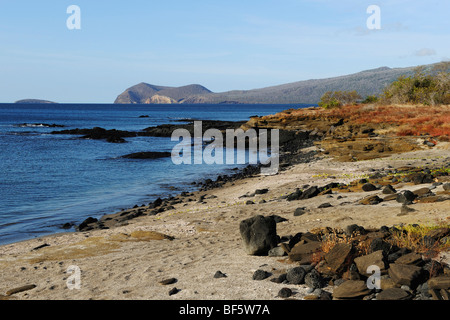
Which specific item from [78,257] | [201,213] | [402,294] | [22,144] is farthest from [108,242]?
[22,144]

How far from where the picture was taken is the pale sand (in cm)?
821

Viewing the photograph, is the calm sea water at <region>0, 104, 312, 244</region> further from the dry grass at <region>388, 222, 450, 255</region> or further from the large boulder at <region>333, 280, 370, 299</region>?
the dry grass at <region>388, 222, 450, 255</region>

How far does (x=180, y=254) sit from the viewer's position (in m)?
10.8

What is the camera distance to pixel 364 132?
42906 millimetres

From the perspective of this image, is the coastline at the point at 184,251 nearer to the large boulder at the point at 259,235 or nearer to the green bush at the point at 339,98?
the large boulder at the point at 259,235

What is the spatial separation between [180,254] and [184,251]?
12.9 inches

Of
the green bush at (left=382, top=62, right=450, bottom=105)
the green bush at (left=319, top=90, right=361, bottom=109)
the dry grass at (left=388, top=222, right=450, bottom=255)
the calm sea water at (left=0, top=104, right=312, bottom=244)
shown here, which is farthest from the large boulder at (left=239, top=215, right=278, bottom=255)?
the green bush at (left=319, top=90, right=361, bottom=109)

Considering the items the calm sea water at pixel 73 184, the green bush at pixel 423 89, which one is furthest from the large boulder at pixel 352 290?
the green bush at pixel 423 89

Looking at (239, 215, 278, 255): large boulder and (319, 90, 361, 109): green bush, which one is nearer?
(239, 215, 278, 255): large boulder

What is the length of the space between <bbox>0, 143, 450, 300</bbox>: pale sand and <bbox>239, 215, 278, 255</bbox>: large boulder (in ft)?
0.75

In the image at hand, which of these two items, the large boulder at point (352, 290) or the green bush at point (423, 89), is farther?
the green bush at point (423, 89)

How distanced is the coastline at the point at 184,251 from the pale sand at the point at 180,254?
0.07 ft

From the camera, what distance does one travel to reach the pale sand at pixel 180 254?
26.9ft

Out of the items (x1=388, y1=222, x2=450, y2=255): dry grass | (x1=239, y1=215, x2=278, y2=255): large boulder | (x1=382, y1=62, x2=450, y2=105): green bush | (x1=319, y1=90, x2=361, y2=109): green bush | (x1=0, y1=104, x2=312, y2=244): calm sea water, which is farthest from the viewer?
(x1=319, y1=90, x2=361, y2=109): green bush
